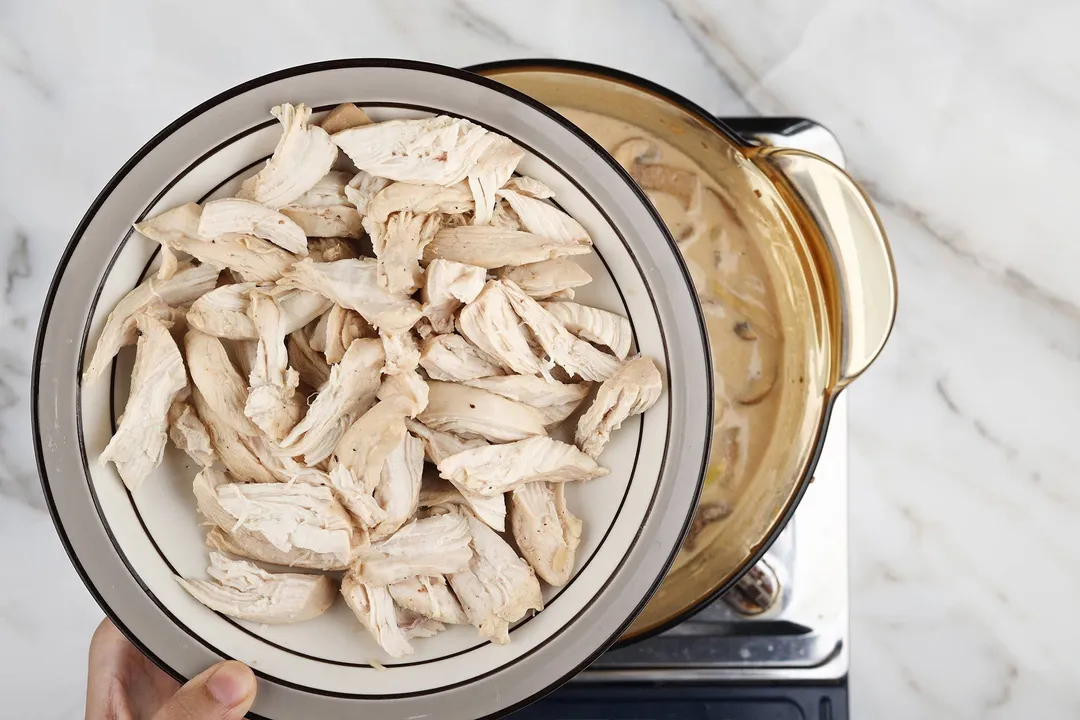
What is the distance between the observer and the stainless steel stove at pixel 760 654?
854 millimetres

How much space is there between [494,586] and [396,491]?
0.34 feet

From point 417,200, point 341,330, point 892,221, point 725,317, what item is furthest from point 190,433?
point 892,221

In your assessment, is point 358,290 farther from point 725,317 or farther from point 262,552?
point 725,317

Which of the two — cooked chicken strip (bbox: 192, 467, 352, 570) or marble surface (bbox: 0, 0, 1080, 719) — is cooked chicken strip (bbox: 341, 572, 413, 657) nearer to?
cooked chicken strip (bbox: 192, 467, 352, 570)

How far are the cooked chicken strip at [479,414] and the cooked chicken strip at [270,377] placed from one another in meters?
0.10

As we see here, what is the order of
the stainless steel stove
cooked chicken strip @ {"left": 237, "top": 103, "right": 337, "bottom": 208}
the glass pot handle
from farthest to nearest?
1. the stainless steel stove
2. the glass pot handle
3. cooked chicken strip @ {"left": 237, "top": 103, "right": 337, "bottom": 208}

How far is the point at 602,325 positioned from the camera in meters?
0.61

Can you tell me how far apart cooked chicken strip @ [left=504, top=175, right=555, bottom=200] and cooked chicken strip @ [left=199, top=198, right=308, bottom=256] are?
17cm

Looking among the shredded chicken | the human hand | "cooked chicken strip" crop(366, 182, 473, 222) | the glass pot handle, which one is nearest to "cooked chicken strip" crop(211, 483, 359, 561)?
the shredded chicken

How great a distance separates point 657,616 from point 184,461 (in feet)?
1.57

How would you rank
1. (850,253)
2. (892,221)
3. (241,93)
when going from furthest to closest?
(892,221)
(850,253)
(241,93)

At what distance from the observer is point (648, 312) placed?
1.96ft

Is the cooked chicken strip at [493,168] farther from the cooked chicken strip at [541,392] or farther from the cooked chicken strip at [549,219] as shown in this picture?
the cooked chicken strip at [541,392]

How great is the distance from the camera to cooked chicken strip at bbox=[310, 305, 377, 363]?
2.00 ft
